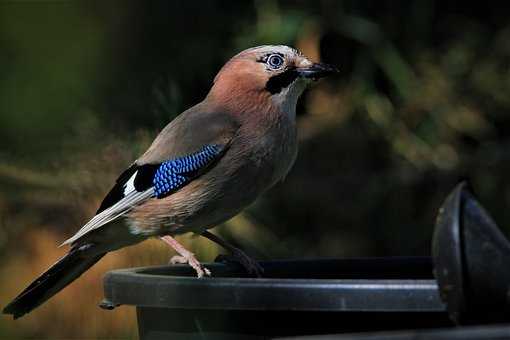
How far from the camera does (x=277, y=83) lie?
3406 mm

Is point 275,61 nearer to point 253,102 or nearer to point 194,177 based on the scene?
point 253,102

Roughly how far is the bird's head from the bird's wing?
19 cm

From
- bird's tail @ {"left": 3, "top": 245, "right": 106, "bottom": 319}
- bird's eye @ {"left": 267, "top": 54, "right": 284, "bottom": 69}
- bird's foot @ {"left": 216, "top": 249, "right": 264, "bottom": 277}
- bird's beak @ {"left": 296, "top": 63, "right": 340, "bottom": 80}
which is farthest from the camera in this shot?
bird's eye @ {"left": 267, "top": 54, "right": 284, "bottom": 69}

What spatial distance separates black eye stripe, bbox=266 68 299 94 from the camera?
3.36m

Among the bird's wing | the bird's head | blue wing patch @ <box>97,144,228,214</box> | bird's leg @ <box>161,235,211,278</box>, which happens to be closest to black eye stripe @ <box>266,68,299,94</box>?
the bird's head

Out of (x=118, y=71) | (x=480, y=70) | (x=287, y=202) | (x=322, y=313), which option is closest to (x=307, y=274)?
(x=322, y=313)

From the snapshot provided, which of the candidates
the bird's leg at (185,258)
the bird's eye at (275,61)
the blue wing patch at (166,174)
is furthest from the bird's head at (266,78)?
the bird's leg at (185,258)

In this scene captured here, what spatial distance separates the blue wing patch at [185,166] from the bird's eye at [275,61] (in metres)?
0.39

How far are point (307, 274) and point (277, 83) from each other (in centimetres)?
98

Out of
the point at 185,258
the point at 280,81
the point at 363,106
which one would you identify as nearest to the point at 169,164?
the point at 185,258

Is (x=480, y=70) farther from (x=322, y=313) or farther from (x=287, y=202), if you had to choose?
(x=322, y=313)

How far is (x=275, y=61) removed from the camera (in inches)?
133

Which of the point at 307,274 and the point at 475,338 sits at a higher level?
the point at 475,338

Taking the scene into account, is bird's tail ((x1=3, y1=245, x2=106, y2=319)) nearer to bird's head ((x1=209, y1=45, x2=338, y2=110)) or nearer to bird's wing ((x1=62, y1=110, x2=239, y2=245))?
bird's wing ((x1=62, y1=110, x2=239, y2=245))
